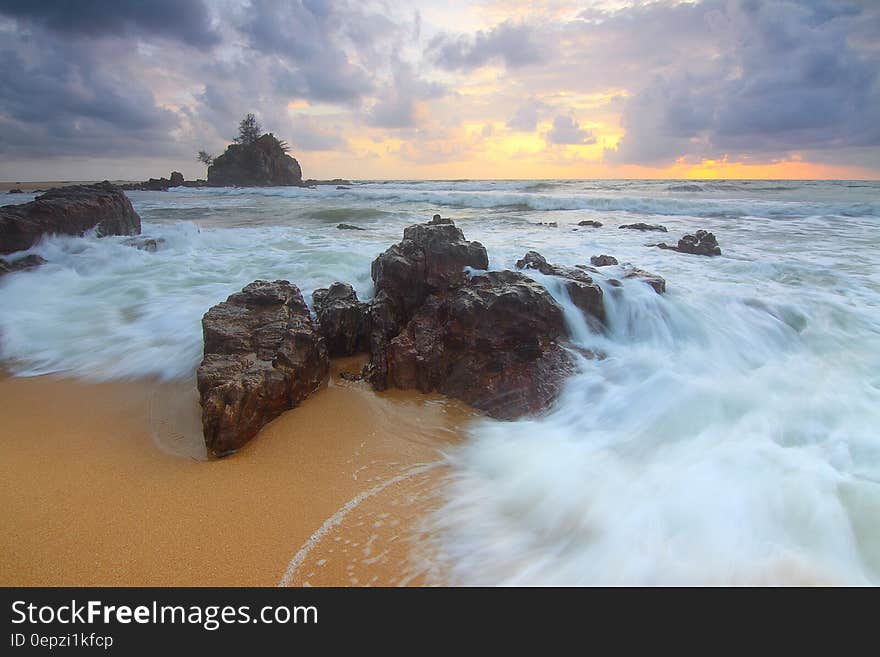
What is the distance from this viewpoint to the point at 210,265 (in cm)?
820

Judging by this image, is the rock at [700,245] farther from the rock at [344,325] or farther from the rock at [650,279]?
the rock at [344,325]

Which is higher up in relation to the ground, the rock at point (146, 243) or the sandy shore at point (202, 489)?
the rock at point (146, 243)

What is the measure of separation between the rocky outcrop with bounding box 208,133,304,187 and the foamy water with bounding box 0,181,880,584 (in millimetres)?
54358

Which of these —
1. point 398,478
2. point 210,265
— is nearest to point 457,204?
point 210,265

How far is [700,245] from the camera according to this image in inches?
369

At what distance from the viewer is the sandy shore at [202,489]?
2.10m

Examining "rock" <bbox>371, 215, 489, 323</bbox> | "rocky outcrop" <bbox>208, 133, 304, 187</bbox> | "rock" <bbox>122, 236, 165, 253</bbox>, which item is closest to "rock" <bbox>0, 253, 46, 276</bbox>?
"rock" <bbox>122, 236, 165, 253</bbox>

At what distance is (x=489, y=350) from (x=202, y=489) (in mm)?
2522

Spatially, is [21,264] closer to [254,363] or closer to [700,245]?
[254,363]

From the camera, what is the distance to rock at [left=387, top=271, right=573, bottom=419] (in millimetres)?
3881

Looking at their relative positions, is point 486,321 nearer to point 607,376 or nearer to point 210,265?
point 607,376

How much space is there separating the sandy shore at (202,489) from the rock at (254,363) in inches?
6.1

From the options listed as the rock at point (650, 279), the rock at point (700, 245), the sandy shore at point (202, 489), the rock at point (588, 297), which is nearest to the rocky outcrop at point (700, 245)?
the rock at point (700, 245)
